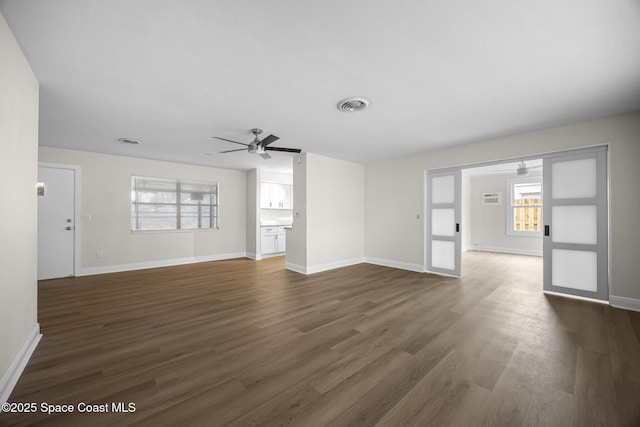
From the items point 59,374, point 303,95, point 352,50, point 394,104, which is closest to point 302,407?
point 59,374

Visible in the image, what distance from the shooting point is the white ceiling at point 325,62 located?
1.60 m

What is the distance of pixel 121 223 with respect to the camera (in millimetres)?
5496

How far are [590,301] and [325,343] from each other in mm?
3853

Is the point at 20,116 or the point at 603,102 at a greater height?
the point at 603,102

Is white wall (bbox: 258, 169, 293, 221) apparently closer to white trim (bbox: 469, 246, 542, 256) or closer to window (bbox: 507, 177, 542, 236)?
white trim (bbox: 469, 246, 542, 256)

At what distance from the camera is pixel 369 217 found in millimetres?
6242

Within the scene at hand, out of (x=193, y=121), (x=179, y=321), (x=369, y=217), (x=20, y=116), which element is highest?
Answer: (x=193, y=121)

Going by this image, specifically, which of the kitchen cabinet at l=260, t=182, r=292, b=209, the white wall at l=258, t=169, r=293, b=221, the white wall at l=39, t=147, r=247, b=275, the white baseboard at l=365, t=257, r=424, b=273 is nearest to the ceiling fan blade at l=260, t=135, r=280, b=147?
the white wall at l=258, t=169, r=293, b=221

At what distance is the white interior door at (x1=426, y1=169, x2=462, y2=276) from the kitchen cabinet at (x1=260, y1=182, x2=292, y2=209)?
4310 millimetres

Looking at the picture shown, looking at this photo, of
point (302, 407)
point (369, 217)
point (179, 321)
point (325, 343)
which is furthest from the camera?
point (369, 217)

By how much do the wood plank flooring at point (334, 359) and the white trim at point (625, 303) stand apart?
18 centimetres

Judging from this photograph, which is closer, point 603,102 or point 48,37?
point 48,37

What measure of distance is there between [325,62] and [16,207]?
105 inches

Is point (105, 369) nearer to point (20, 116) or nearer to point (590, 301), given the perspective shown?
point (20, 116)
